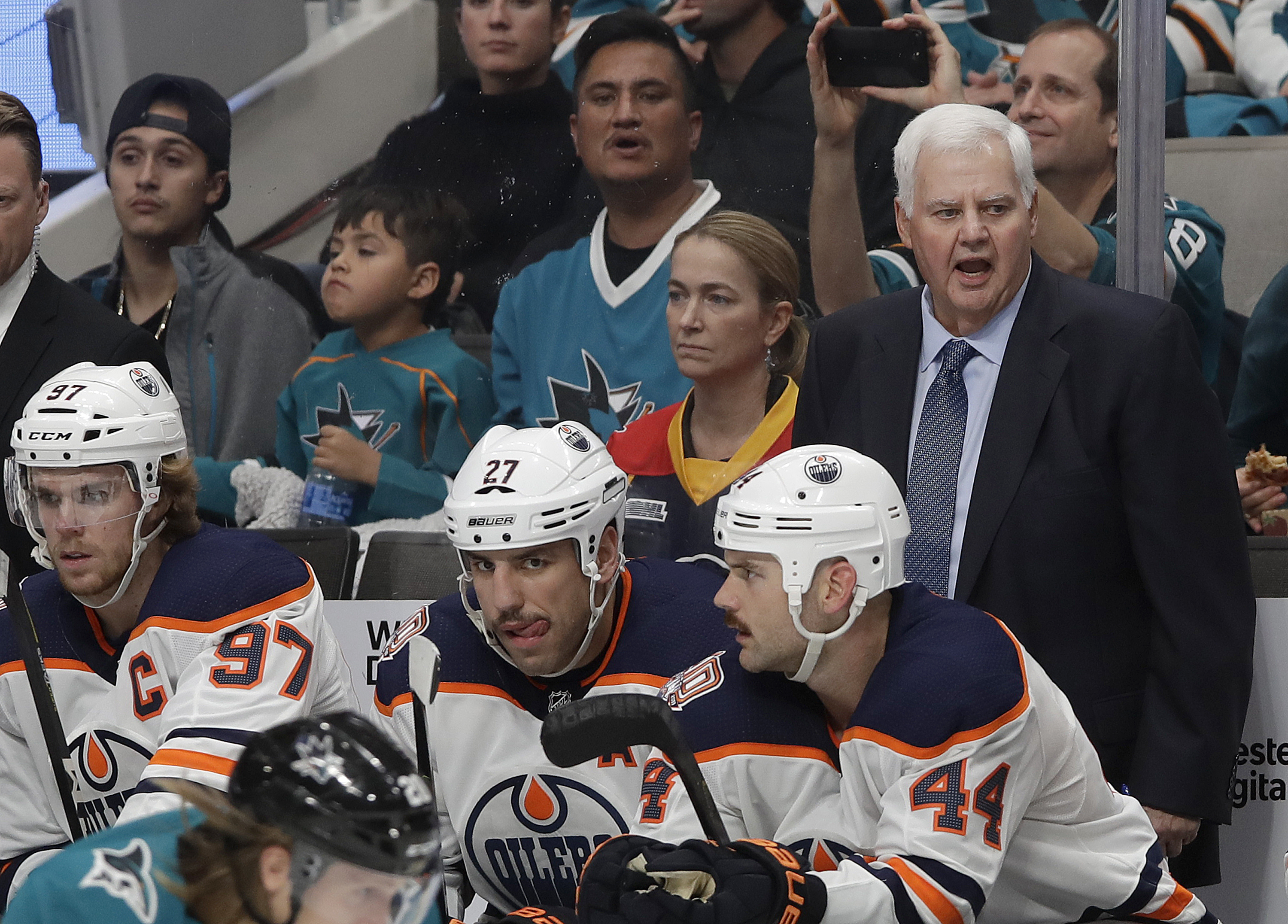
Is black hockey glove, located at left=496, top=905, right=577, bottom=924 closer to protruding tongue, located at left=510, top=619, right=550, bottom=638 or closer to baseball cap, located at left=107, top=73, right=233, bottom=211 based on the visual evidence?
protruding tongue, located at left=510, top=619, right=550, bottom=638

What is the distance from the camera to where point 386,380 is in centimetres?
407

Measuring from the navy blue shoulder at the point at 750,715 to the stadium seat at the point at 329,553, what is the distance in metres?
1.58

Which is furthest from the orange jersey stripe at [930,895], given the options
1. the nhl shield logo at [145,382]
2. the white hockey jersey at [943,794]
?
the nhl shield logo at [145,382]

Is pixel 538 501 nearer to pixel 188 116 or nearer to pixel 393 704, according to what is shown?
pixel 393 704

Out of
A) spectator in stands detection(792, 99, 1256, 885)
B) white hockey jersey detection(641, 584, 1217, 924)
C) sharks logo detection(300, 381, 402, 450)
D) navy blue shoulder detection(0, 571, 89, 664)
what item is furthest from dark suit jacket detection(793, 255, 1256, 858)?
sharks logo detection(300, 381, 402, 450)

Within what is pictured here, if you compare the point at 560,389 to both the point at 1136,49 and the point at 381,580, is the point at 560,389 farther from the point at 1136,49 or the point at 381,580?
the point at 1136,49

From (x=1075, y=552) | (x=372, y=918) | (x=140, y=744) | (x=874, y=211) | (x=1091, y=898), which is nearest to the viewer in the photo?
(x=372, y=918)

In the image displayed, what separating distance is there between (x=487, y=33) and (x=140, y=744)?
7.69 feet

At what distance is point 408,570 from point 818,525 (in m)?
1.77

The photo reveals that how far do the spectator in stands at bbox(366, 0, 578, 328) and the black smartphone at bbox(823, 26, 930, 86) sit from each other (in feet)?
2.39

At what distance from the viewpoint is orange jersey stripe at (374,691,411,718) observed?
238 cm

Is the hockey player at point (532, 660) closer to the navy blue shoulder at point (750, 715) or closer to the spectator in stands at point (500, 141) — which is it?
the navy blue shoulder at point (750, 715)

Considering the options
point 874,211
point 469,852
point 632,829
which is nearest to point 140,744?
point 469,852

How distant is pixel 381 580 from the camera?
3.59 m
